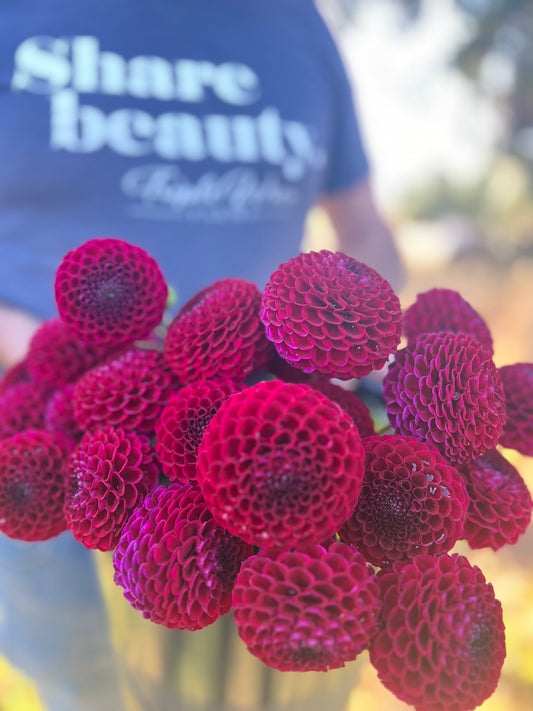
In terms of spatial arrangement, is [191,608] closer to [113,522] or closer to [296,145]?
[113,522]

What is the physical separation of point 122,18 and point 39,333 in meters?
0.50

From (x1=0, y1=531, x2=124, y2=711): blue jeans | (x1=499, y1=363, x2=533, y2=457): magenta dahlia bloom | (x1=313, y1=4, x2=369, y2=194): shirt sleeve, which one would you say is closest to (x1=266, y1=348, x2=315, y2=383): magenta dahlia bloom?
(x1=499, y1=363, x2=533, y2=457): magenta dahlia bloom

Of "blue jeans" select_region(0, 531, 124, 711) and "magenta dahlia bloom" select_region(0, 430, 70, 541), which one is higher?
"magenta dahlia bloom" select_region(0, 430, 70, 541)

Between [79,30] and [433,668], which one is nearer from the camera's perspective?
[433,668]

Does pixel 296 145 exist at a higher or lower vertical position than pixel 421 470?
lower

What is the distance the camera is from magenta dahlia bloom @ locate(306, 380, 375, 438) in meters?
0.27

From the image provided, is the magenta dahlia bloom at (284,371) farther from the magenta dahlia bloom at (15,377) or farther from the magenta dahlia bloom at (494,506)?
the magenta dahlia bloom at (15,377)

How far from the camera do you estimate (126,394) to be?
0.27 m

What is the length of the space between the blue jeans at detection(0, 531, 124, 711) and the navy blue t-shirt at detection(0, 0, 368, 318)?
0.32 metres

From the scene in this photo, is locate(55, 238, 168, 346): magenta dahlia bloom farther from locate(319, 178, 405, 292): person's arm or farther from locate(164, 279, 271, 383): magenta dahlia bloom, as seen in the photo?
locate(319, 178, 405, 292): person's arm

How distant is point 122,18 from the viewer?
25.8 inches

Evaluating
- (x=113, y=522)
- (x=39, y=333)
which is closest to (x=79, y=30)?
(x=39, y=333)

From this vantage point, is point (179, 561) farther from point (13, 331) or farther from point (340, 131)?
point (340, 131)

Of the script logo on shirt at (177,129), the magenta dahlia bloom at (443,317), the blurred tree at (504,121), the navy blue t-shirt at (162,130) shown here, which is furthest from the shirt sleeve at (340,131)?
the blurred tree at (504,121)
